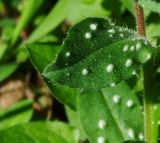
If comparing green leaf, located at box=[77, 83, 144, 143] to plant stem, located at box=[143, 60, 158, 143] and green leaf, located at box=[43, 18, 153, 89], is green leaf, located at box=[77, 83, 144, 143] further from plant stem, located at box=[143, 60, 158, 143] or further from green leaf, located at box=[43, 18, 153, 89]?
green leaf, located at box=[43, 18, 153, 89]

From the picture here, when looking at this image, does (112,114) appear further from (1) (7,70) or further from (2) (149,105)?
(1) (7,70)

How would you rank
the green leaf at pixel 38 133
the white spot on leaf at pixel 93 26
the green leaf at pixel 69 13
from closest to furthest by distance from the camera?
the white spot on leaf at pixel 93 26
the green leaf at pixel 38 133
the green leaf at pixel 69 13

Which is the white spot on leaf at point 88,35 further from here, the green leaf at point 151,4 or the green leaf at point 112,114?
the green leaf at point 112,114

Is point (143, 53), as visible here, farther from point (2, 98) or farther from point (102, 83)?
point (2, 98)

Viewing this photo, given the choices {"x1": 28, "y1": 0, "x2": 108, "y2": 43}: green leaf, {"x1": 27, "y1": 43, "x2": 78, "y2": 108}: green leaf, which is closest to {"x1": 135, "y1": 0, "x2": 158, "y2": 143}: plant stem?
{"x1": 27, "y1": 43, "x2": 78, "y2": 108}: green leaf

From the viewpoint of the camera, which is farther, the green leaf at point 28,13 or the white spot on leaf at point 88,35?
the green leaf at point 28,13

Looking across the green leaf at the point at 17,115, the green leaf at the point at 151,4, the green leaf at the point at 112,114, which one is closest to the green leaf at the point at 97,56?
the green leaf at the point at 151,4

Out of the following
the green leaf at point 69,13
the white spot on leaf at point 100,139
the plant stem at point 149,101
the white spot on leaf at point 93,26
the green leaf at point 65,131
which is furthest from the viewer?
the green leaf at point 69,13
